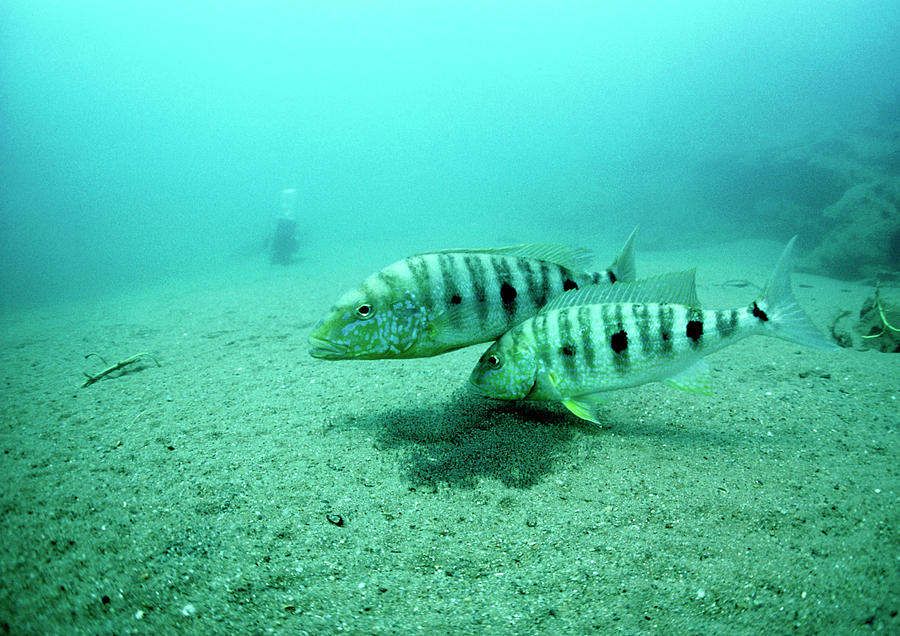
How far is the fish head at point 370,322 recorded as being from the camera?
9.93ft

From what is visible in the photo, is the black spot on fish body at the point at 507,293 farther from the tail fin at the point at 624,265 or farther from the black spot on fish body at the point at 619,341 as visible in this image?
the tail fin at the point at 624,265

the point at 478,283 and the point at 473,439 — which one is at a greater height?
the point at 478,283

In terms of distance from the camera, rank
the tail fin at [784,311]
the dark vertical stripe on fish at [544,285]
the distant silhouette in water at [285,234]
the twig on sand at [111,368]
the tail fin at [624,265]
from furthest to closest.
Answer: the distant silhouette in water at [285,234]
the twig on sand at [111,368]
the tail fin at [624,265]
the dark vertical stripe on fish at [544,285]
the tail fin at [784,311]

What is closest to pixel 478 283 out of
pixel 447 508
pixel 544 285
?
pixel 544 285

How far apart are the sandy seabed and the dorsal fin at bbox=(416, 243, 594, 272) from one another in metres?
1.37

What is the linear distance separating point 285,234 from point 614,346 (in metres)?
22.6

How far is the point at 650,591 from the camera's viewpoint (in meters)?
2.11

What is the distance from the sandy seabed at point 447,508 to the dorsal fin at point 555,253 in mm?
1367

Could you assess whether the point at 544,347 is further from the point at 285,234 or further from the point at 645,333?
the point at 285,234

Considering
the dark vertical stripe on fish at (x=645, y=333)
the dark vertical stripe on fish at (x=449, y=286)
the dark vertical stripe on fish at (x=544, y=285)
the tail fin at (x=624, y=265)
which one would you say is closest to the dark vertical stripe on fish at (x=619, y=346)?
the dark vertical stripe on fish at (x=645, y=333)

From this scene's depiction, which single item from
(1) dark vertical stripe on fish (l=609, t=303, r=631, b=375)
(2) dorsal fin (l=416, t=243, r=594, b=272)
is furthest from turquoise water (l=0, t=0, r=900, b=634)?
(2) dorsal fin (l=416, t=243, r=594, b=272)

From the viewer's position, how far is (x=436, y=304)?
10.2 ft

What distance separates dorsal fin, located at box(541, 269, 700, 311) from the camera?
3.32 metres

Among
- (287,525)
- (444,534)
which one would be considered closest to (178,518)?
(287,525)
